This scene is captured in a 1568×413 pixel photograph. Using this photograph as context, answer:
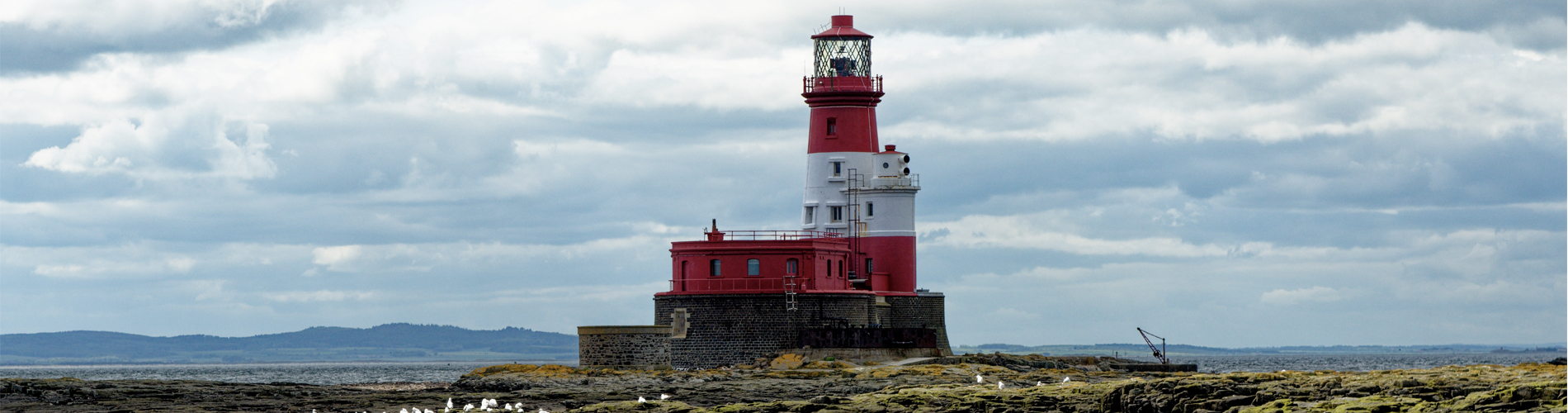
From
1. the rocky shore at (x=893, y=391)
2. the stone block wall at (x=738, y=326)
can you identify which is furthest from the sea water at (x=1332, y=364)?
the rocky shore at (x=893, y=391)

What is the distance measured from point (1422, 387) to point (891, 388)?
11.1m

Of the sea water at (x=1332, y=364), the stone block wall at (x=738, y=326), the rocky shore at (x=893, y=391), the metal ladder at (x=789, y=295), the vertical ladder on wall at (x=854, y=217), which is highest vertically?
the vertical ladder on wall at (x=854, y=217)

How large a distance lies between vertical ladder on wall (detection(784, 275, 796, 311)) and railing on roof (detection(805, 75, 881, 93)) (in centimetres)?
754

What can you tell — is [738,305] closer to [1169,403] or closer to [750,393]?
[750,393]

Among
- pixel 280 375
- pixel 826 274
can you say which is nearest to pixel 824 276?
pixel 826 274

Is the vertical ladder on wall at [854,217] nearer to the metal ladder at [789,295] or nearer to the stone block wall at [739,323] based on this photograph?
the stone block wall at [739,323]

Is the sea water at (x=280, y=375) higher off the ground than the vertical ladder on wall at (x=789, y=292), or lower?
lower

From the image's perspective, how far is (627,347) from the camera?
1844 inches

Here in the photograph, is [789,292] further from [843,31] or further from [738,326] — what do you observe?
[843,31]

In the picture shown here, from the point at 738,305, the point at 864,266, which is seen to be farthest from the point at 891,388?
the point at 864,266

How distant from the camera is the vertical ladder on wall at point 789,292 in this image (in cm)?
4600

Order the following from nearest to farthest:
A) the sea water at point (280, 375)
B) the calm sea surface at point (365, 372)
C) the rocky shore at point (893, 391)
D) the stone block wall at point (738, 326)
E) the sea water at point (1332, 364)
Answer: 1. the rocky shore at point (893, 391)
2. the stone block wall at point (738, 326)
3. the sea water at point (280, 375)
4. the calm sea surface at point (365, 372)
5. the sea water at point (1332, 364)

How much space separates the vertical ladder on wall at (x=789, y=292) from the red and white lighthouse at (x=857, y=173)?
502 centimetres

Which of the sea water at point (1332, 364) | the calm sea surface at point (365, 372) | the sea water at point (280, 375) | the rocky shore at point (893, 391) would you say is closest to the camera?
the rocky shore at point (893, 391)
